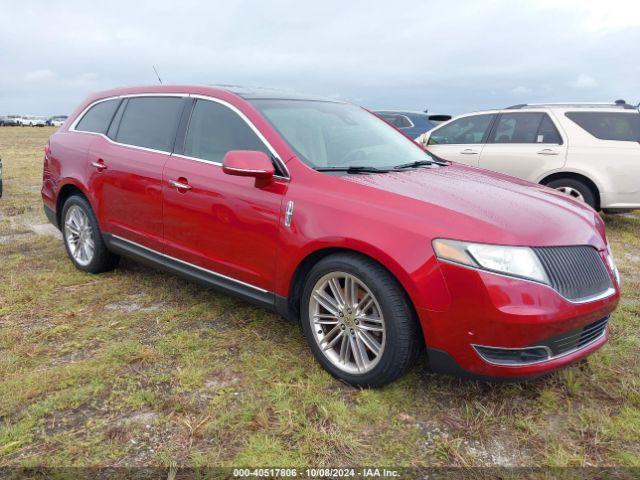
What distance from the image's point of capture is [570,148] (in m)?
6.71

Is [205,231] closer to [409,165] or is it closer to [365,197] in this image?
[365,197]

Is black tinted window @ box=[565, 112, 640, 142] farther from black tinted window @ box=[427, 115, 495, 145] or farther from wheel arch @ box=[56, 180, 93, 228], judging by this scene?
wheel arch @ box=[56, 180, 93, 228]

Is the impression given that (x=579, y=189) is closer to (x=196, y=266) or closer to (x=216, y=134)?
(x=216, y=134)

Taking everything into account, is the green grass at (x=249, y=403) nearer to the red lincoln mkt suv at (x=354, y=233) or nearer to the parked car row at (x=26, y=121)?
the red lincoln mkt suv at (x=354, y=233)

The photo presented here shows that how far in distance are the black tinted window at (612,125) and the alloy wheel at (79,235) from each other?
6.14 metres

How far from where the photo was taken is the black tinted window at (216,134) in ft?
10.8

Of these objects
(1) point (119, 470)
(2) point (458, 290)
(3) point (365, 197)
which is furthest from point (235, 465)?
(3) point (365, 197)

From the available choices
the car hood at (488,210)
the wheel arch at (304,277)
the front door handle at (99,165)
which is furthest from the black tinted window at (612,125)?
the front door handle at (99,165)

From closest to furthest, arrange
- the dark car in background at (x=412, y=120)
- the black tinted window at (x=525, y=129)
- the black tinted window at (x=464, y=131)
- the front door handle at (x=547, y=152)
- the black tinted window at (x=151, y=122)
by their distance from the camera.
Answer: the black tinted window at (x=151, y=122) → the front door handle at (x=547, y=152) → the black tinted window at (x=525, y=129) → the black tinted window at (x=464, y=131) → the dark car in background at (x=412, y=120)

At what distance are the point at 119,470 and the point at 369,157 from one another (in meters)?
2.29

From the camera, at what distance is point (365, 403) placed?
265 cm

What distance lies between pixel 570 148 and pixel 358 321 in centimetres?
Answer: 528

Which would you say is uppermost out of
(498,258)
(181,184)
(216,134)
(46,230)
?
(216,134)

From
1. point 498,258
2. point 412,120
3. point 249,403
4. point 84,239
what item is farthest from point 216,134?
point 412,120
